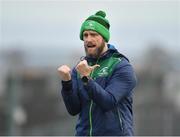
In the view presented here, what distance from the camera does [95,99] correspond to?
551cm

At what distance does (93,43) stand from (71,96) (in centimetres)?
38

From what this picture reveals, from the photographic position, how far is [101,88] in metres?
5.54

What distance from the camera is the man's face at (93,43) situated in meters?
5.66

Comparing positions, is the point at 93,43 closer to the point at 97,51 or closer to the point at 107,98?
the point at 97,51

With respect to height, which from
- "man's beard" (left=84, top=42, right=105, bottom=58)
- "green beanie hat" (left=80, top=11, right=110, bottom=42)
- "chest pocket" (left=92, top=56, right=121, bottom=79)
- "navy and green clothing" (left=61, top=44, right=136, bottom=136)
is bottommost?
"navy and green clothing" (left=61, top=44, right=136, bottom=136)

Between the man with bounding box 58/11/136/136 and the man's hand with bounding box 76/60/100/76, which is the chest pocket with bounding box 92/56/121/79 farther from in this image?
the man's hand with bounding box 76/60/100/76

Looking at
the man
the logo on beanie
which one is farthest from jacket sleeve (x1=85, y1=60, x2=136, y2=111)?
the logo on beanie

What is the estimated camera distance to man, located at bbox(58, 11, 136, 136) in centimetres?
562

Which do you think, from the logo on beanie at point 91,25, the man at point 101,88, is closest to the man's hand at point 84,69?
the man at point 101,88

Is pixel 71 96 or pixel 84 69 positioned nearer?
pixel 84 69

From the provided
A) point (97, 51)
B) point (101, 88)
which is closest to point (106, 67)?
point (97, 51)

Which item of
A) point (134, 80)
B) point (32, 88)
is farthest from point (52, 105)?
point (134, 80)

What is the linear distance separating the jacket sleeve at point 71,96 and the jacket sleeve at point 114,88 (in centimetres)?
19

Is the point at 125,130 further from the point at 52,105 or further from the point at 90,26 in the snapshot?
the point at 52,105
